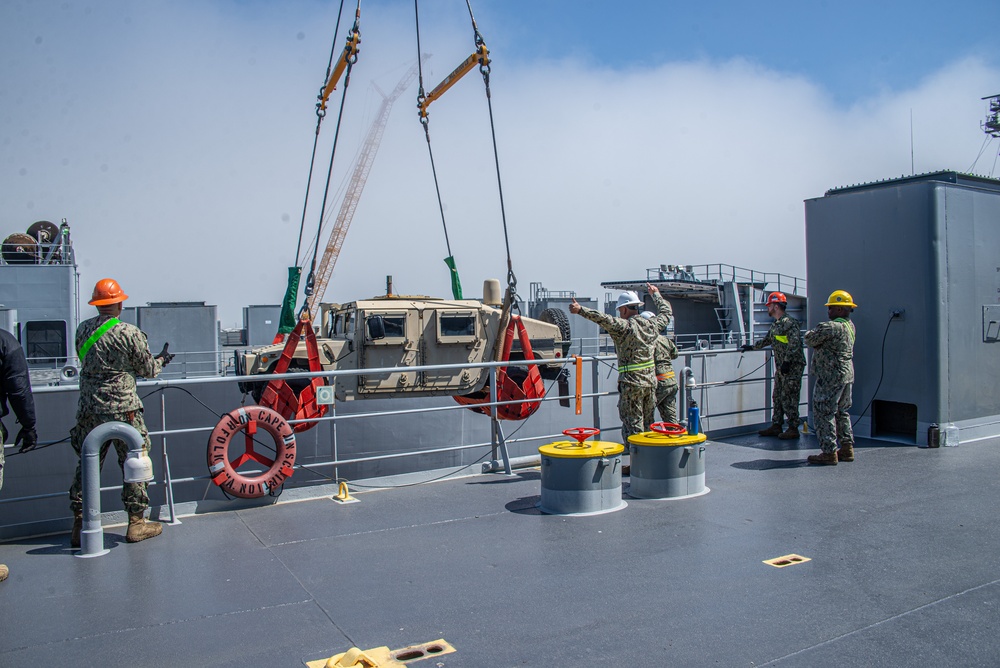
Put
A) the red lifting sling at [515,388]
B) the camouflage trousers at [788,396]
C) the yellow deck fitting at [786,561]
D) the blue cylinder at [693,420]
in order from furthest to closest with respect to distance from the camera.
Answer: the red lifting sling at [515,388] < the camouflage trousers at [788,396] < the blue cylinder at [693,420] < the yellow deck fitting at [786,561]

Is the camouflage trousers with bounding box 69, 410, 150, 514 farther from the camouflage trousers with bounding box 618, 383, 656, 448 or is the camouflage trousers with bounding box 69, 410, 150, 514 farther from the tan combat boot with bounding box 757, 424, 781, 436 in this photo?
the tan combat boot with bounding box 757, 424, 781, 436

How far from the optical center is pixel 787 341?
7855 millimetres

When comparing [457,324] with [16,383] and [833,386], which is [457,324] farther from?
[16,383]

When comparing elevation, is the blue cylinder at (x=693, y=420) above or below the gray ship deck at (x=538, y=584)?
above

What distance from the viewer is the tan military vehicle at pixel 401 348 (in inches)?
530


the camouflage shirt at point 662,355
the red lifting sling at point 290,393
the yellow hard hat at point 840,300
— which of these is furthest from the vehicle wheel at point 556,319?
the yellow hard hat at point 840,300

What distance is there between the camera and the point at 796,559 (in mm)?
4156

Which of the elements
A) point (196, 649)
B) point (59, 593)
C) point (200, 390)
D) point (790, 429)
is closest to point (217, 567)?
point (59, 593)

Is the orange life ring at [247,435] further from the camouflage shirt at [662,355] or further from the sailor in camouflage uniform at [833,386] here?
the sailor in camouflage uniform at [833,386]

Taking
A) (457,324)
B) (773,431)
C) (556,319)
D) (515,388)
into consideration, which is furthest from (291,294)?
(556,319)

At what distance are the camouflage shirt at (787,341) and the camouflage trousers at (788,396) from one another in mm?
117

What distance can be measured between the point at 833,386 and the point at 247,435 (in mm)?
5060

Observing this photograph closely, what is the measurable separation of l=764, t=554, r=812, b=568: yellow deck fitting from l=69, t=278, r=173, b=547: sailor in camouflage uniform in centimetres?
370

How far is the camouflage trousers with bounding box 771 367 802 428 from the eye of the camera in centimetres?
799
